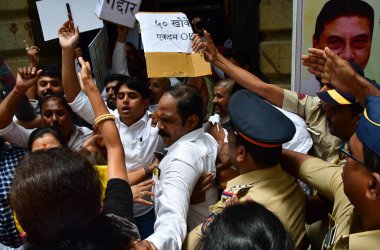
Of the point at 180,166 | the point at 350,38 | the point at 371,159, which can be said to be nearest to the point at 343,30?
the point at 350,38

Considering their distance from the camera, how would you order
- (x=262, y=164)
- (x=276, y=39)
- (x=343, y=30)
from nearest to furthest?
(x=262, y=164) → (x=343, y=30) → (x=276, y=39)

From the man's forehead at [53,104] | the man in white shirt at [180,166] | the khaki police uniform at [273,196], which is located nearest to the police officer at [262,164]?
the khaki police uniform at [273,196]

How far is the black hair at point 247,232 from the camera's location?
34.5 inches

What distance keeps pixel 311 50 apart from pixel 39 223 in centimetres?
134

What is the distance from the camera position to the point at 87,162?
1.07m

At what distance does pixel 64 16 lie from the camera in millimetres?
2988

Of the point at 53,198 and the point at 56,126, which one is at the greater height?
the point at 53,198

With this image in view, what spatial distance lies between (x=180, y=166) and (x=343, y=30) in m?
1.57

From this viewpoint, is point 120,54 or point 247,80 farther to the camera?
point 120,54

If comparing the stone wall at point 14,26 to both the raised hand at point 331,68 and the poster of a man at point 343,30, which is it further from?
the raised hand at point 331,68

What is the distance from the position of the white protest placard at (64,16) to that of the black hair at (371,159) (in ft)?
8.02

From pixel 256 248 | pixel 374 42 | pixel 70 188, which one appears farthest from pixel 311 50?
pixel 70 188

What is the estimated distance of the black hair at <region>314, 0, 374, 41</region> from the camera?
2365 mm

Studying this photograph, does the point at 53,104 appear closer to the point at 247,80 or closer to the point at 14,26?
the point at 247,80
